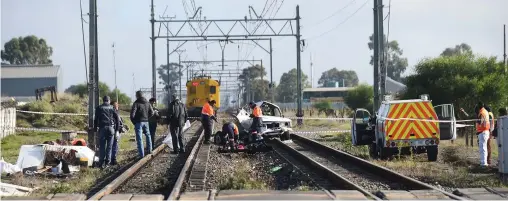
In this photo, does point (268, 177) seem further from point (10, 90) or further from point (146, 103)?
point (10, 90)

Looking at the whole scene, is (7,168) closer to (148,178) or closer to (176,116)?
(148,178)

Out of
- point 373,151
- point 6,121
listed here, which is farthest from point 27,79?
point 373,151

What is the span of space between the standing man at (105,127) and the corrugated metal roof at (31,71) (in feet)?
248

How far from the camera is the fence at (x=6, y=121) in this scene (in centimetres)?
2479

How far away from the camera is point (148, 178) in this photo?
533 inches

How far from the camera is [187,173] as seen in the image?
13891 mm

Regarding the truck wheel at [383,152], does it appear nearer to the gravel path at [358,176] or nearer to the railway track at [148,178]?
the gravel path at [358,176]

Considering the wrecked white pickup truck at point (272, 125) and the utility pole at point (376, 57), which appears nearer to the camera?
the utility pole at point (376, 57)

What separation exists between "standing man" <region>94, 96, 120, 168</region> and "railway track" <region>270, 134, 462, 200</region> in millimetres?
4541

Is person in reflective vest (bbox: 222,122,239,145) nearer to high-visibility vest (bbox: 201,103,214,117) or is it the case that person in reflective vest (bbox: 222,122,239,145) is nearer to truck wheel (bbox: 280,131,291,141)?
high-visibility vest (bbox: 201,103,214,117)

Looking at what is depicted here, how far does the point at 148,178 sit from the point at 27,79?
260ft

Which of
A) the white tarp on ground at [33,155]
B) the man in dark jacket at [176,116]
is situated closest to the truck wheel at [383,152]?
the man in dark jacket at [176,116]

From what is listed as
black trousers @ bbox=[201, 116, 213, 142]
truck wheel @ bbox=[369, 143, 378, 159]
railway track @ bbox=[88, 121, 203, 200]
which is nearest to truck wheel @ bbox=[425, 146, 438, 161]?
truck wheel @ bbox=[369, 143, 378, 159]

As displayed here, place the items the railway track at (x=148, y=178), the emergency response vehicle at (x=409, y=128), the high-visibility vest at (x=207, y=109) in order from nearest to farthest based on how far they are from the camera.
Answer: the railway track at (x=148, y=178)
the emergency response vehicle at (x=409, y=128)
the high-visibility vest at (x=207, y=109)
